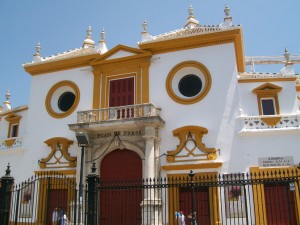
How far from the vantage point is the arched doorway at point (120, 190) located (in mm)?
16328

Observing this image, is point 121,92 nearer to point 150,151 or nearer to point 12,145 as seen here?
point 150,151

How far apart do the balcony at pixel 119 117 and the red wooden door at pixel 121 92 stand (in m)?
0.99

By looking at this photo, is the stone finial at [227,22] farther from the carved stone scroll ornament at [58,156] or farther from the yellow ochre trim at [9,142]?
the yellow ochre trim at [9,142]

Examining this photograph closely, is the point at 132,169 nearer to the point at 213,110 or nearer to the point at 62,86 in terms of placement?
the point at 213,110

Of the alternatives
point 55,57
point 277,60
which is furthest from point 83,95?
point 277,60

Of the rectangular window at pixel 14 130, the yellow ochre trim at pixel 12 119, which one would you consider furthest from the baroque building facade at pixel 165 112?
the yellow ochre trim at pixel 12 119

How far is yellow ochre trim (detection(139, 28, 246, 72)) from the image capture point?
17.5 meters

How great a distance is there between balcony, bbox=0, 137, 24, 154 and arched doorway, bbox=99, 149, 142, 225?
582 centimetres

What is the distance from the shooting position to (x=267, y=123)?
16.2 m

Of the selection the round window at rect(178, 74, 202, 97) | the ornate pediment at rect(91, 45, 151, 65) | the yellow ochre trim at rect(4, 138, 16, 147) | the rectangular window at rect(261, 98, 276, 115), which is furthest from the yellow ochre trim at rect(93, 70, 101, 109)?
the rectangular window at rect(261, 98, 276, 115)

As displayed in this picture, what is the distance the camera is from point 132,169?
17391 millimetres

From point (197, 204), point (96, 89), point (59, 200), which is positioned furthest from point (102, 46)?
point (197, 204)

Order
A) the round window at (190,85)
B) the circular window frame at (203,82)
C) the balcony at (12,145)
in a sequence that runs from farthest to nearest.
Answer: the balcony at (12,145) → the round window at (190,85) → the circular window frame at (203,82)

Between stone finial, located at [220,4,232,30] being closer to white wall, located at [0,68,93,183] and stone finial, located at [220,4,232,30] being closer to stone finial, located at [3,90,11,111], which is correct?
white wall, located at [0,68,93,183]
